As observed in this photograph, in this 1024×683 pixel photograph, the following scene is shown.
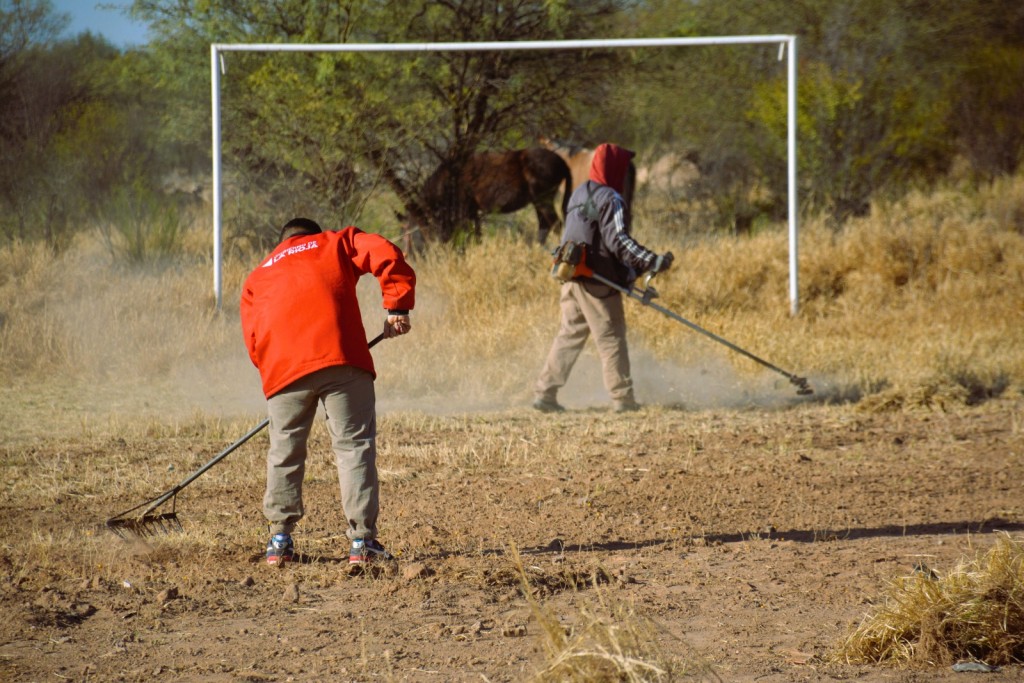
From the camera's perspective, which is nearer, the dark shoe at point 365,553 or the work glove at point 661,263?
the dark shoe at point 365,553

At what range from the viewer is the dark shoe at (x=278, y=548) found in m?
5.19

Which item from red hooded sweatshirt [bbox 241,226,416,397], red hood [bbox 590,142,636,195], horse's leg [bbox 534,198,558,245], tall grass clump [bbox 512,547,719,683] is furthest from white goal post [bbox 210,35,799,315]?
tall grass clump [bbox 512,547,719,683]

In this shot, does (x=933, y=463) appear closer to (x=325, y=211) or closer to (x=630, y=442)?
(x=630, y=442)

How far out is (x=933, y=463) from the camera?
7.41m

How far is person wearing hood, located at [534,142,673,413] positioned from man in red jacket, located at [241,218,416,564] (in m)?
3.72

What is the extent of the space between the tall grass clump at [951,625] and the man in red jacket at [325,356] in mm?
2124

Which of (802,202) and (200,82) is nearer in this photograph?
(200,82)

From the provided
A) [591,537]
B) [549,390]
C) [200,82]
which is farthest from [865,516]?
[200,82]

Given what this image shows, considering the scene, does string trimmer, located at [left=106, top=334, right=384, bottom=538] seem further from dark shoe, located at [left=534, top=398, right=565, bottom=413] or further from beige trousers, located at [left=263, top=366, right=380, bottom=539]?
dark shoe, located at [left=534, top=398, right=565, bottom=413]

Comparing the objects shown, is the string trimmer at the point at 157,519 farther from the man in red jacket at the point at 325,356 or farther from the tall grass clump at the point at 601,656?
the tall grass clump at the point at 601,656

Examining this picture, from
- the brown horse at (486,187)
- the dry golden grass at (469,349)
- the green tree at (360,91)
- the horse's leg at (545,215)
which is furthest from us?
the horse's leg at (545,215)

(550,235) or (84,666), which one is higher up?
(550,235)

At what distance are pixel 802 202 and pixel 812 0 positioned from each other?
147 inches

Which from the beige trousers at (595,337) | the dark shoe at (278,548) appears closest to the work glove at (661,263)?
the beige trousers at (595,337)
